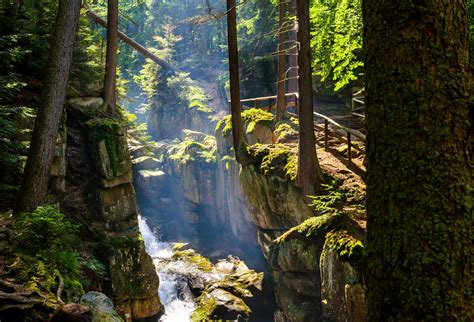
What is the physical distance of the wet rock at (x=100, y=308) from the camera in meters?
4.73

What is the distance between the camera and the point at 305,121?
10758 mm

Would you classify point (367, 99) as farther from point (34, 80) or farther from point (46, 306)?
point (34, 80)

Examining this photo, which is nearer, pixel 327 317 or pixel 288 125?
pixel 327 317

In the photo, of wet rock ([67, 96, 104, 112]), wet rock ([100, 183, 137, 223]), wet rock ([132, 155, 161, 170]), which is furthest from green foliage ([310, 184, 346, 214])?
wet rock ([132, 155, 161, 170])

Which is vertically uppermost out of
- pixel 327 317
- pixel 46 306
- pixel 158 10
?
pixel 158 10

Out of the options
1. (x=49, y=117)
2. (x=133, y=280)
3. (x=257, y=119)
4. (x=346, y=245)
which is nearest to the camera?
(x=49, y=117)

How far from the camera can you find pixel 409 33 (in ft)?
6.49

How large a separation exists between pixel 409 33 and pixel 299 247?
8.61m

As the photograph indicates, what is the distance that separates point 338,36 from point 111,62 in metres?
9.17

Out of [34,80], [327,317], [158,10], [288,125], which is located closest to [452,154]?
[327,317]

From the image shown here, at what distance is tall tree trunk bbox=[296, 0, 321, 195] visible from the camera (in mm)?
10453

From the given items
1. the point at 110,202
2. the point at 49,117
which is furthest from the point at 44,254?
the point at 110,202

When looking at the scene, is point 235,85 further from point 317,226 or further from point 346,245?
point 346,245

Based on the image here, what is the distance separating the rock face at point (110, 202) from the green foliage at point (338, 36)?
7768mm
